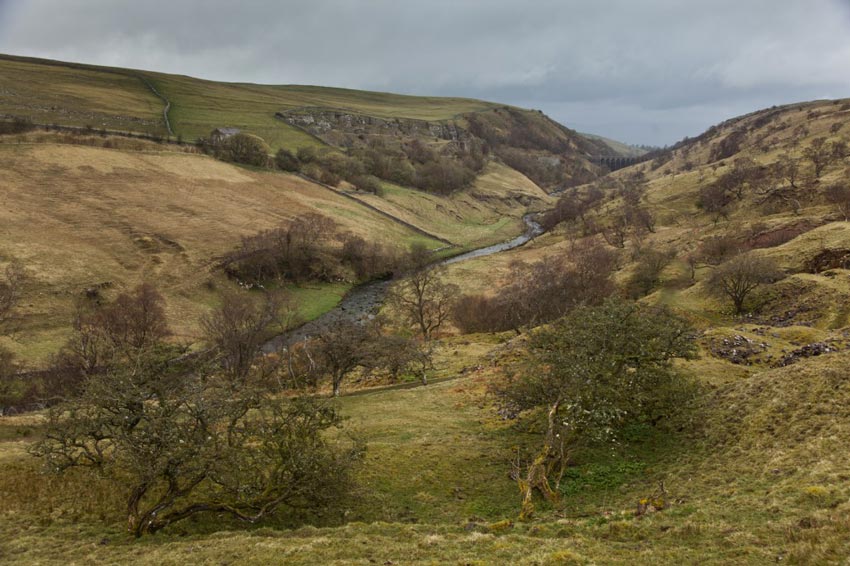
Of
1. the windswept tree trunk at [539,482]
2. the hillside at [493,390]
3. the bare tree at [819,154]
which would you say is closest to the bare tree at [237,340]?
the hillside at [493,390]

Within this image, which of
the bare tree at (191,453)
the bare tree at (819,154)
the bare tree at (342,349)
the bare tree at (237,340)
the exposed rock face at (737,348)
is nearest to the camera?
the bare tree at (191,453)

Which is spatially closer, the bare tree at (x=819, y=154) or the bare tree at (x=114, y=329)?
the bare tree at (x=114, y=329)

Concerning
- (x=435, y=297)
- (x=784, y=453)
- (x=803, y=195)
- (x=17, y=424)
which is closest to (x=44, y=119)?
(x=435, y=297)

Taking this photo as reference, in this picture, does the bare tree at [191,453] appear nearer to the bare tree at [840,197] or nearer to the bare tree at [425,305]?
the bare tree at [425,305]

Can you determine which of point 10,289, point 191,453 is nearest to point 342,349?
point 191,453

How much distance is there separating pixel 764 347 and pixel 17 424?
61.7 meters

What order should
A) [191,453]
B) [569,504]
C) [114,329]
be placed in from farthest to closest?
1. [114,329]
2. [569,504]
3. [191,453]

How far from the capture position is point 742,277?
2223 inches

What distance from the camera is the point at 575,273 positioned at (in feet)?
246

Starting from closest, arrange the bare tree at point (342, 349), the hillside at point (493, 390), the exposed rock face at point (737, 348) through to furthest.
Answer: the hillside at point (493, 390), the exposed rock face at point (737, 348), the bare tree at point (342, 349)

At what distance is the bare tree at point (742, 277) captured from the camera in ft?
183

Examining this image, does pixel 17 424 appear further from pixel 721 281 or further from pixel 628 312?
pixel 721 281

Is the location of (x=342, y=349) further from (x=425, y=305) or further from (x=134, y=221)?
(x=134, y=221)

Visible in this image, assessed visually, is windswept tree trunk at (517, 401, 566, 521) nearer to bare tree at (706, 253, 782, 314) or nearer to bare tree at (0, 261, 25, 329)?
bare tree at (706, 253, 782, 314)
